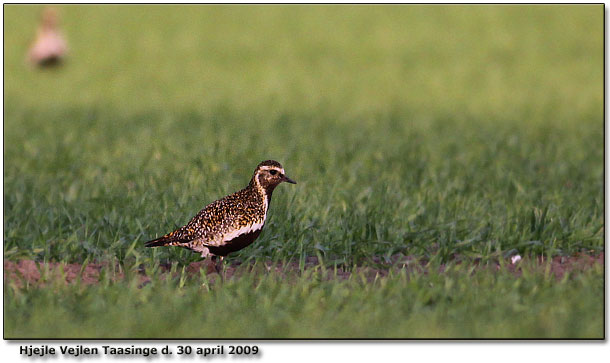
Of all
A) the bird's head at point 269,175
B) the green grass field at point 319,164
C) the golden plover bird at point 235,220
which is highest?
the bird's head at point 269,175

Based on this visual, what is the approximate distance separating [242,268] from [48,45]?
1327cm

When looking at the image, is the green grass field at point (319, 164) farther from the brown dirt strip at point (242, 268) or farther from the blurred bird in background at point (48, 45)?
the blurred bird in background at point (48, 45)

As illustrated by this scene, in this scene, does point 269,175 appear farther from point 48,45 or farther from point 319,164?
point 48,45

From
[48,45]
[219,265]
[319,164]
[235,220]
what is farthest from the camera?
[48,45]

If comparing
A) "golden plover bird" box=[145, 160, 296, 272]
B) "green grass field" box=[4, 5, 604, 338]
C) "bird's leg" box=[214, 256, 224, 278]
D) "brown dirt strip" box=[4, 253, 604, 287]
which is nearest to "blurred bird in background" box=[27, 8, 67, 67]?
"green grass field" box=[4, 5, 604, 338]

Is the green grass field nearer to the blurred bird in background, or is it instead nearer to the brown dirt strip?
the brown dirt strip

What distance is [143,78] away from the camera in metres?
17.5

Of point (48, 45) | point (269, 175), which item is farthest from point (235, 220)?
point (48, 45)

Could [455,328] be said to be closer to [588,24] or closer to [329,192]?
[329,192]

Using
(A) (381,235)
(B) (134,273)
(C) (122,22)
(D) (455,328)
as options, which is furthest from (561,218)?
(C) (122,22)

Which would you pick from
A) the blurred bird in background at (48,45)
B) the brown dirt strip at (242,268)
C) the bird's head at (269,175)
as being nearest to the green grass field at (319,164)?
A: the brown dirt strip at (242,268)

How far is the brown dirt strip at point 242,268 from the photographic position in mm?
6730

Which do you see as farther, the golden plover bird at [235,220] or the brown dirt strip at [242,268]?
the brown dirt strip at [242,268]

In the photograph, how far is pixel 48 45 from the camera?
62.7ft
